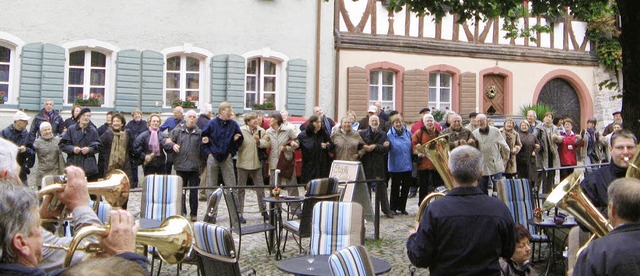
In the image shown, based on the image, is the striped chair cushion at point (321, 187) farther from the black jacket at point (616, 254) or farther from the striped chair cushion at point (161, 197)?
the black jacket at point (616, 254)

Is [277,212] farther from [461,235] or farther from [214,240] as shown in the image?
[461,235]

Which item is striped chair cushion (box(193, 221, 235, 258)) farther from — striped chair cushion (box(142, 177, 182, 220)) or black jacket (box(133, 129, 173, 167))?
black jacket (box(133, 129, 173, 167))

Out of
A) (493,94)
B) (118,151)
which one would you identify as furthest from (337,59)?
(118,151)

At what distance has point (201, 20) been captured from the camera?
18.9 metres

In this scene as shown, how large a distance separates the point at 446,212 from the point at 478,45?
19498mm

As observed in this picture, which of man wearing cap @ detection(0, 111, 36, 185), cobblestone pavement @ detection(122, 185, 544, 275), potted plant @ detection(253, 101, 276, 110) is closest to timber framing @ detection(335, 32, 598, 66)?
potted plant @ detection(253, 101, 276, 110)

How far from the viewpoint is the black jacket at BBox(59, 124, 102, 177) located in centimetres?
1184

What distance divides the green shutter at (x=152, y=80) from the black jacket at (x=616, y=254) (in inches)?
616

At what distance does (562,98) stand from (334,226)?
19843 mm

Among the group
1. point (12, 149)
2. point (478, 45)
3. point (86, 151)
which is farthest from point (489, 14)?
point (478, 45)

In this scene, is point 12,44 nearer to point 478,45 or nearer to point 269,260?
point 269,260

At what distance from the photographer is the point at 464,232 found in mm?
4461

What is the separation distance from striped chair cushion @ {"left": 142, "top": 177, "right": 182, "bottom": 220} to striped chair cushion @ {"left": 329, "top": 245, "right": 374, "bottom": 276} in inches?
163

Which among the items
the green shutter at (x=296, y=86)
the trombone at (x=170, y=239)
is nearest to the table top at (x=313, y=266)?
the trombone at (x=170, y=239)
